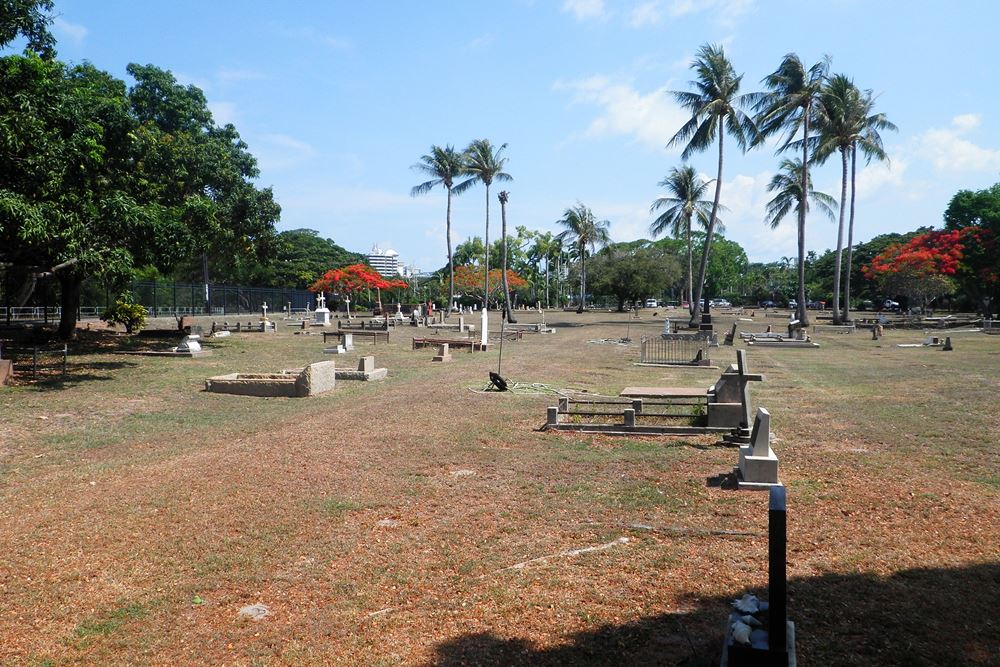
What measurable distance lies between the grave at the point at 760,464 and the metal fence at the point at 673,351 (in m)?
14.8

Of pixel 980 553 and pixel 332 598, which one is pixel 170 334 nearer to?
pixel 332 598

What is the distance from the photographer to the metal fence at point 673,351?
22.5 meters

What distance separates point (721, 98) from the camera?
4050 cm

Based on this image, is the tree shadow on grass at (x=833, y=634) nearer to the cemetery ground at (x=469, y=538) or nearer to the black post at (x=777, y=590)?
the cemetery ground at (x=469, y=538)

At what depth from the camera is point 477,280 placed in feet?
269

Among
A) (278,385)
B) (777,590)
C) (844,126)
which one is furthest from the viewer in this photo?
(844,126)

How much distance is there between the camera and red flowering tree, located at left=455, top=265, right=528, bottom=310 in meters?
81.5

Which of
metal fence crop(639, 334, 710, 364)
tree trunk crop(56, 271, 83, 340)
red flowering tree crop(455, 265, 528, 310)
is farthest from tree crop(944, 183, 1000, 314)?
tree trunk crop(56, 271, 83, 340)

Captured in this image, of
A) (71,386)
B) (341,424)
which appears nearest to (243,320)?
(71,386)

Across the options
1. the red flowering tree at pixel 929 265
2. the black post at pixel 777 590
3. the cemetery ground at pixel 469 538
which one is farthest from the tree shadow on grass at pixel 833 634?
the red flowering tree at pixel 929 265

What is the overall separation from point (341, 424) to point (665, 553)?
7.00 m

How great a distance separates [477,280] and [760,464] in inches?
2974

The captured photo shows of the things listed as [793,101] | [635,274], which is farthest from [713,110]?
[635,274]

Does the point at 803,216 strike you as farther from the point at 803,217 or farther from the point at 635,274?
the point at 635,274
